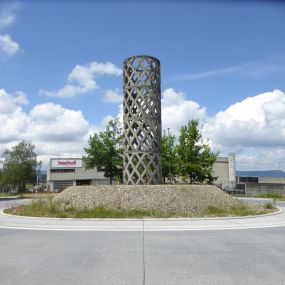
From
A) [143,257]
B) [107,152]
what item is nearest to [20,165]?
[107,152]

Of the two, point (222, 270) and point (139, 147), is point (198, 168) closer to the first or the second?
point (139, 147)

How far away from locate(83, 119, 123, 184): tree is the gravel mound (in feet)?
56.4

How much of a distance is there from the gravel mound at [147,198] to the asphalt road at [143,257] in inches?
246

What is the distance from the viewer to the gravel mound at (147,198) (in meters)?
19.3

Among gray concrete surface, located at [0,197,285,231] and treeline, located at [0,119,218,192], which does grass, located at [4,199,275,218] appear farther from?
treeline, located at [0,119,218,192]

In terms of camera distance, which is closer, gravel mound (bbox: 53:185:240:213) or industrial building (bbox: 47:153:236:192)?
gravel mound (bbox: 53:185:240:213)

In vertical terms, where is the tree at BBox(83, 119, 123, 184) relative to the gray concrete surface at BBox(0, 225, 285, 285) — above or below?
above

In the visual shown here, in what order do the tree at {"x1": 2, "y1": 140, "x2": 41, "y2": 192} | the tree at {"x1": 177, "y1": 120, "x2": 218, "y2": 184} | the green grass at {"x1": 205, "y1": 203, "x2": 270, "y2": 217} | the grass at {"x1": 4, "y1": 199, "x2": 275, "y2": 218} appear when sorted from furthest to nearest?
1. the tree at {"x1": 2, "y1": 140, "x2": 41, "y2": 192}
2. the tree at {"x1": 177, "y1": 120, "x2": 218, "y2": 184}
3. the green grass at {"x1": 205, "y1": 203, "x2": 270, "y2": 217}
4. the grass at {"x1": 4, "y1": 199, "x2": 275, "y2": 218}

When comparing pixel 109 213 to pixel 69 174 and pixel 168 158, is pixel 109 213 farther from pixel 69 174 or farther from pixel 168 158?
pixel 69 174

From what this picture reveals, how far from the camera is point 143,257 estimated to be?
860 cm

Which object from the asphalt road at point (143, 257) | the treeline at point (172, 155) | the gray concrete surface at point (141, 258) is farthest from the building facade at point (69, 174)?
the gray concrete surface at point (141, 258)

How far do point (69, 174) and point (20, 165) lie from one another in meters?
16.7

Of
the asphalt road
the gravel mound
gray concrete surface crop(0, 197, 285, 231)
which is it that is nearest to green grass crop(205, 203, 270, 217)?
the gravel mound

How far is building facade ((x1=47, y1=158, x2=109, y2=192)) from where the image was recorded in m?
78.5
